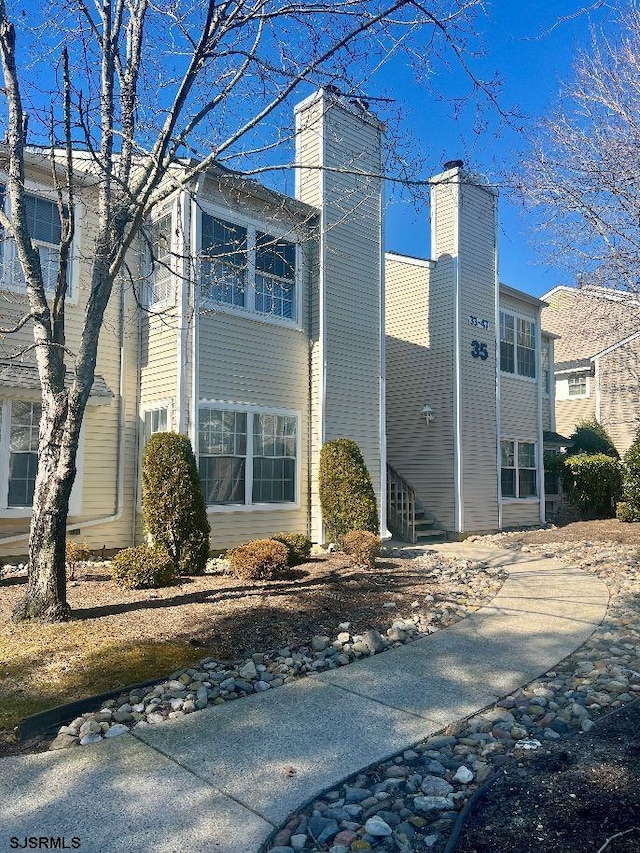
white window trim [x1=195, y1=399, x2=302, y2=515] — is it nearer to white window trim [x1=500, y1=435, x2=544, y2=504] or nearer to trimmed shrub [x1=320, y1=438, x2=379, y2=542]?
trimmed shrub [x1=320, y1=438, x2=379, y2=542]

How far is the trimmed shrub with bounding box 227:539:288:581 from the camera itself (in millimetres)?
7578

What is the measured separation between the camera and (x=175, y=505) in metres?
8.08

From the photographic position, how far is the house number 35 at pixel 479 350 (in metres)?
14.2

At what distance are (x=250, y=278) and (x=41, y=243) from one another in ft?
10.7

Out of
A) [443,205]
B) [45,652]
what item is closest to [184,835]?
[45,652]

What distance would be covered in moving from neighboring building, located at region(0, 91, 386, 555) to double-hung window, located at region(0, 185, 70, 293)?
2 centimetres

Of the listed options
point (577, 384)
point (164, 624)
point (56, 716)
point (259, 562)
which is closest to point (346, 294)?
point (259, 562)

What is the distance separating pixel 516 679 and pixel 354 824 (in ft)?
7.58

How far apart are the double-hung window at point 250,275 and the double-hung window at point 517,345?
6947mm

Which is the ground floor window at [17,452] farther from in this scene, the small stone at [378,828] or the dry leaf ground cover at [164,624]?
the small stone at [378,828]

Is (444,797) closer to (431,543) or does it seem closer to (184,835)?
(184,835)

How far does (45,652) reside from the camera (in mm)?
4750

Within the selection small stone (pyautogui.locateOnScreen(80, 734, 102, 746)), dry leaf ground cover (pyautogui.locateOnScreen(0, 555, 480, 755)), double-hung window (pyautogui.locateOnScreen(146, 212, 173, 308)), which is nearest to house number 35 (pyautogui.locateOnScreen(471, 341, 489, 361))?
dry leaf ground cover (pyautogui.locateOnScreen(0, 555, 480, 755))

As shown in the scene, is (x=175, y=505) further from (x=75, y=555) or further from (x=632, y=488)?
(x=632, y=488)
